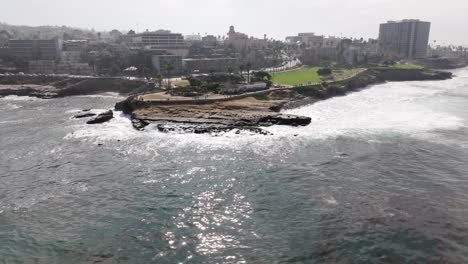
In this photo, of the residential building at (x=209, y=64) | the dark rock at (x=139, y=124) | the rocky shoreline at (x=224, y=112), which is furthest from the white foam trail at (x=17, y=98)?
the residential building at (x=209, y=64)

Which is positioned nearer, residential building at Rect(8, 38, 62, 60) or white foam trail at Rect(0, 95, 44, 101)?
white foam trail at Rect(0, 95, 44, 101)

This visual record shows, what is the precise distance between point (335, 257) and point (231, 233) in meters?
9.30

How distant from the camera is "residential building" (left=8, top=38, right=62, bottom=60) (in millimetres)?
172750

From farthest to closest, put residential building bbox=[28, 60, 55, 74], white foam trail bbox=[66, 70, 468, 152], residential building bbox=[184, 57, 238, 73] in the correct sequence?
residential building bbox=[184, 57, 238, 73] → residential building bbox=[28, 60, 55, 74] → white foam trail bbox=[66, 70, 468, 152]

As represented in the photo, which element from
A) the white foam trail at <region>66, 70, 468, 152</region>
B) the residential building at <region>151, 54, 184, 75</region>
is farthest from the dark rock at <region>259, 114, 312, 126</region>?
the residential building at <region>151, 54, 184, 75</region>

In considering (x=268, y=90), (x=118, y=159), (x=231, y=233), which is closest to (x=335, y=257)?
(x=231, y=233)

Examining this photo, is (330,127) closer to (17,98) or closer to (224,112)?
(224,112)

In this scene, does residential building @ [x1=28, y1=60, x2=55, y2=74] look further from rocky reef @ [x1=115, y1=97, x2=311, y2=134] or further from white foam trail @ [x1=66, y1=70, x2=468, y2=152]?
white foam trail @ [x1=66, y1=70, x2=468, y2=152]

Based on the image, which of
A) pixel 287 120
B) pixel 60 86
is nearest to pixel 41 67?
pixel 60 86

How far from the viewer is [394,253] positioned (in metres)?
31.4

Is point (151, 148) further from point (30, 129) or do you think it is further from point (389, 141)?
point (389, 141)

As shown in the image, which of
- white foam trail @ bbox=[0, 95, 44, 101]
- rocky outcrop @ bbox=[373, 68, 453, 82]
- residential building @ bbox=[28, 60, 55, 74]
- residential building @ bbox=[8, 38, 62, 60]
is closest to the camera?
white foam trail @ bbox=[0, 95, 44, 101]

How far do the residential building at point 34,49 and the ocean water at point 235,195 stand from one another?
116m

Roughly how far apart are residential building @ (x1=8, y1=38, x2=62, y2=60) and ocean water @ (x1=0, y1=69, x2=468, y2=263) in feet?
381
